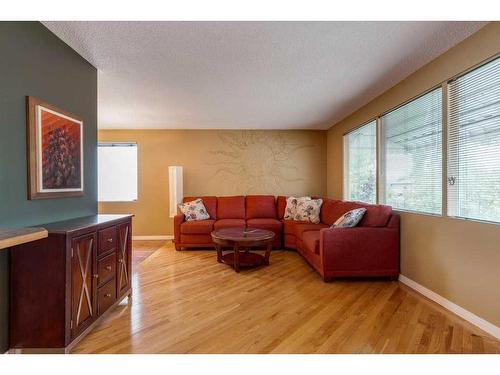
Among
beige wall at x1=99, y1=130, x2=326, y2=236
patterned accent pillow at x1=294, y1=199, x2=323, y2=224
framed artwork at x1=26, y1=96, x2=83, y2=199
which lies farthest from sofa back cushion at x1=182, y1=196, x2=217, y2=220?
framed artwork at x1=26, y1=96, x2=83, y2=199

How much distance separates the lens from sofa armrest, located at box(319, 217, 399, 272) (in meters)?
2.90

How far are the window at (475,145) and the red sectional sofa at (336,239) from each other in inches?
31.7

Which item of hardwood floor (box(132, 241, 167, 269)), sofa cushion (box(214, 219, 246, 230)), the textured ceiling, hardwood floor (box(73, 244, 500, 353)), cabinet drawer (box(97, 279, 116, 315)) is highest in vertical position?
the textured ceiling

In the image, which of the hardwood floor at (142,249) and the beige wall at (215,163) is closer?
the hardwood floor at (142,249)

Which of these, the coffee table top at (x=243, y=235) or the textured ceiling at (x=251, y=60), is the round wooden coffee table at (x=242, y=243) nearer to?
A: the coffee table top at (x=243, y=235)

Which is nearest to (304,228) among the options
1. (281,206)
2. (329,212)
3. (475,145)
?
(329,212)

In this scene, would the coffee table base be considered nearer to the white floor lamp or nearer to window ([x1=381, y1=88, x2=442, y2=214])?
the white floor lamp

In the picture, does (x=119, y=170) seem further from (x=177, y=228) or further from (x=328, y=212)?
(x=328, y=212)

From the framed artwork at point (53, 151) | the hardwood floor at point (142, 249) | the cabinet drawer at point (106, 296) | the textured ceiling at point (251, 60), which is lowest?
the hardwood floor at point (142, 249)

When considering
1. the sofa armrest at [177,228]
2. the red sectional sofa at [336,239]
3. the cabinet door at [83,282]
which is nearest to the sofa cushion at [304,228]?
the red sectional sofa at [336,239]

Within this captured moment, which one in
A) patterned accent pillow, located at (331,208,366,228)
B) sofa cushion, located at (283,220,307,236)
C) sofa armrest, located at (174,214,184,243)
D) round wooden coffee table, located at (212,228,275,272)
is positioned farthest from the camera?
sofa armrest, located at (174,214,184,243)

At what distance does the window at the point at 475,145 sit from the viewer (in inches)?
75.2

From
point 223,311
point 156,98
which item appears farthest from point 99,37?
point 223,311

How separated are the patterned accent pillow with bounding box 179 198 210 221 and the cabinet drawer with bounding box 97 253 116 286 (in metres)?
2.37
